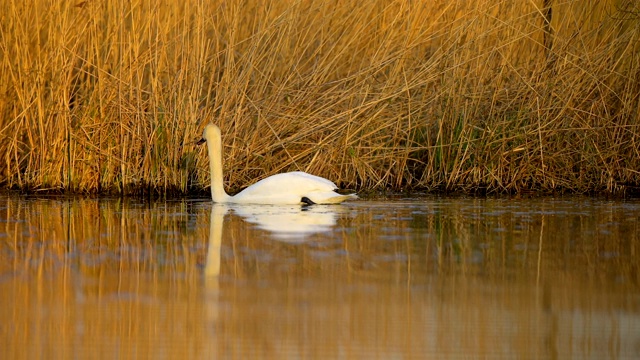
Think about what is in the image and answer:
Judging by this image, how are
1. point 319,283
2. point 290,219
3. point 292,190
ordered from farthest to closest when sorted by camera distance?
point 292,190 → point 290,219 → point 319,283

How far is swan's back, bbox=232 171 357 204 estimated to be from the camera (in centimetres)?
844

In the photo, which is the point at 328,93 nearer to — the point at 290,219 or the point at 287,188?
the point at 287,188

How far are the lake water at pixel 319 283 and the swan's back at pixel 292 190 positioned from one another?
183mm

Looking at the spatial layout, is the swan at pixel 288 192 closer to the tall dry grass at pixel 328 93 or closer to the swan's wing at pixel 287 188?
the swan's wing at pixel 287 188

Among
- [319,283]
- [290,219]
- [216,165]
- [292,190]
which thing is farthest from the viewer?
[216,165]

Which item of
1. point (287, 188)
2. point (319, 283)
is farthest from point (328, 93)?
point (319, 283)

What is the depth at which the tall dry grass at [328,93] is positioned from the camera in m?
9.35

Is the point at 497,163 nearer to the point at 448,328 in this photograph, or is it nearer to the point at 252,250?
the point at 252,250

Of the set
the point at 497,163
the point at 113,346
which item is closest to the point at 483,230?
the point at 497,163

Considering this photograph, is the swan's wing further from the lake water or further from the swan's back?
the lake water

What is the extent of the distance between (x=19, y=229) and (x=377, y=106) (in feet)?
13.0

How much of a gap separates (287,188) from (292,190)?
0.13 ft

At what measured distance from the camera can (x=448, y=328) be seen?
440 centimetres

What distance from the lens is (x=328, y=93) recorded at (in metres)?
9.98
